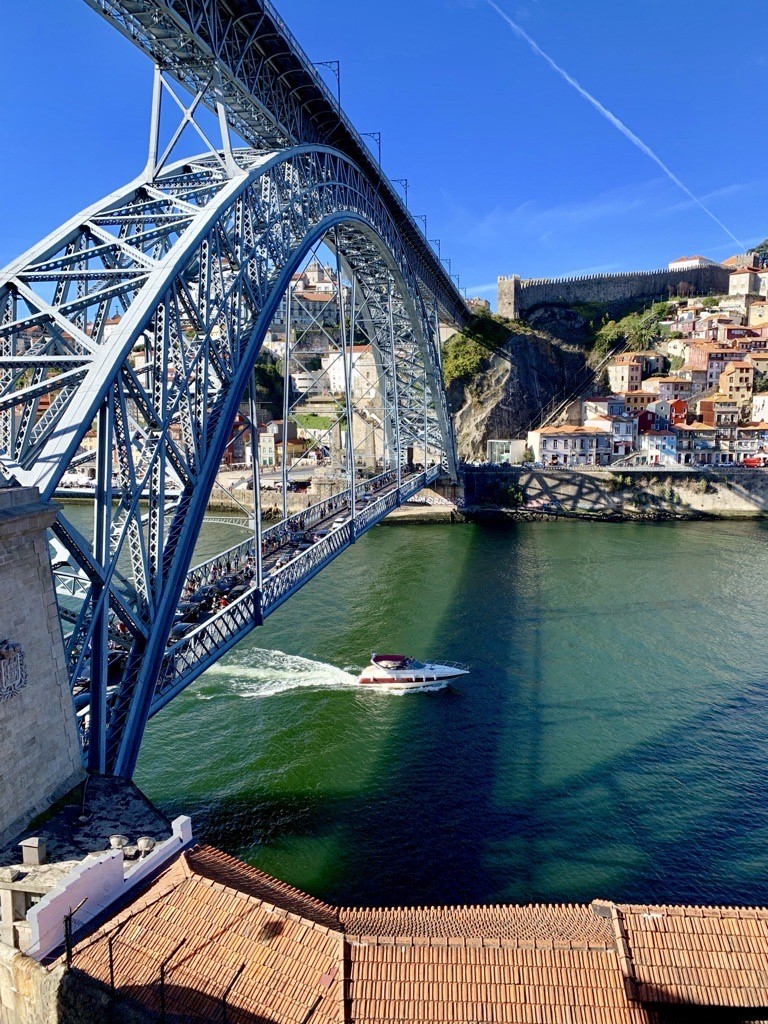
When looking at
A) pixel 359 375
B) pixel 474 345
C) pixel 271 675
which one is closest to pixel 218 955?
pixel 271 675

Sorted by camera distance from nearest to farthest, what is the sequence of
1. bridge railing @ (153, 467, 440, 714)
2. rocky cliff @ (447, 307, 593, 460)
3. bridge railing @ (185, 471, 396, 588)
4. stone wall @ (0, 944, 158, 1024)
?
stone wall @ (0, 944, 158, 1024) < bridge railing @ (153, 467, 440, 714) < bridge railing @ (185, 471, 396, 588) < rocky cliff @ (447, 307, 593, 460)

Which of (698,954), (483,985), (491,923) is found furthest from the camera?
(491,923)

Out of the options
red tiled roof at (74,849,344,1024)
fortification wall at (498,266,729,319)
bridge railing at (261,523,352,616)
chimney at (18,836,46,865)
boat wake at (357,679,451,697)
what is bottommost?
boat wake at (357,679,451,697)

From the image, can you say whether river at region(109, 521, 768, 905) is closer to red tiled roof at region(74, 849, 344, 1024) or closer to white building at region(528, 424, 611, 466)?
red tiled roof at region(74, 849, 344, 1024)

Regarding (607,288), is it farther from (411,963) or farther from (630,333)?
(411,963)

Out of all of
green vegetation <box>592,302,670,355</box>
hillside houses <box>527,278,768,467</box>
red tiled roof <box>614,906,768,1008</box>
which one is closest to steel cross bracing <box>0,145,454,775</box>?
red tiled roof <box>614,906,768,1008</box>

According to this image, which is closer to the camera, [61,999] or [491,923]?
[61,999]
